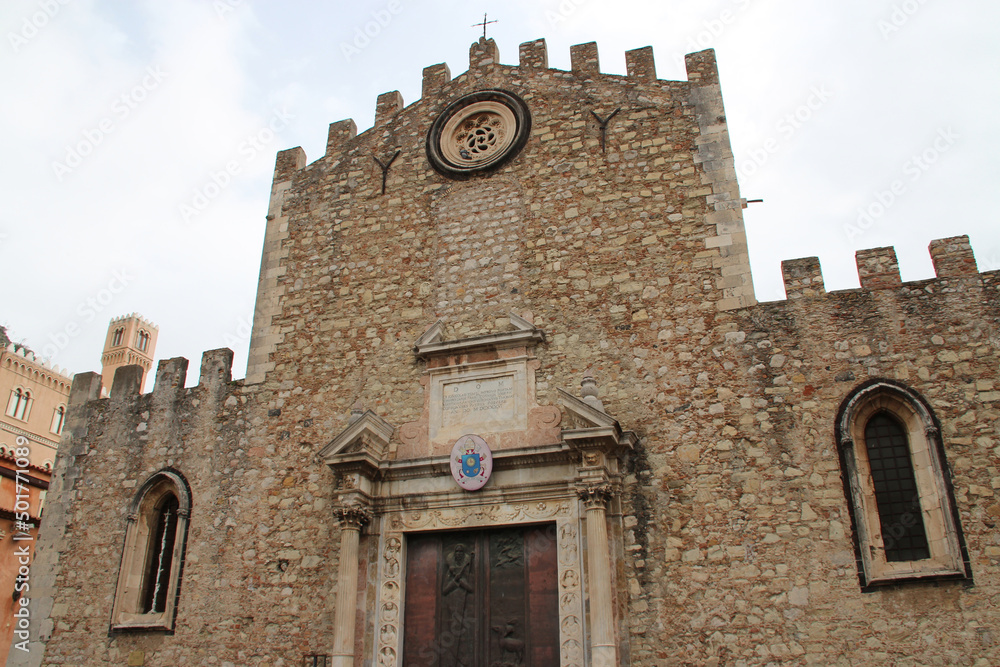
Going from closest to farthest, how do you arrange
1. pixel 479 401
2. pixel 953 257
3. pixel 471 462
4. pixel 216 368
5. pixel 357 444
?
pixel 953 257, pixel 471 462, pixel 357 444, pixel 479 401, pixel 216 368

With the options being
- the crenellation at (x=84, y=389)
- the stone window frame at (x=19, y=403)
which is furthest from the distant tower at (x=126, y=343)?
the crenellation at (x=84, y=389)

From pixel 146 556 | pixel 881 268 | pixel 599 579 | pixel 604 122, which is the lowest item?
pixel 599 579

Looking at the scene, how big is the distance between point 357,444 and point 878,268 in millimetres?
6689

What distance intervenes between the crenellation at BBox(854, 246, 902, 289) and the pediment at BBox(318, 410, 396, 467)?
6.24 meters

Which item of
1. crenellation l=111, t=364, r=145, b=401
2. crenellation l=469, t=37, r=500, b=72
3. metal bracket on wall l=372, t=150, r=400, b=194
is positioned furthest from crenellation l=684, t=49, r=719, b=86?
crenellation l=111, t=364, r=145, b=401

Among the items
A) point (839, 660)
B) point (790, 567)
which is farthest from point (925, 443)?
point (839, 660)

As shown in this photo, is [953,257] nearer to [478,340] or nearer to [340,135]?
[478,340]

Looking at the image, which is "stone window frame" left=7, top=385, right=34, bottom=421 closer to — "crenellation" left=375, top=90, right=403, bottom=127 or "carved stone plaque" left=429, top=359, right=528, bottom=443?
"crenellation" left=375, top=90, right=403, bottom=127

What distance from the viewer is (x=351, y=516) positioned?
29.2ft

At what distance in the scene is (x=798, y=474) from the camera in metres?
7.99

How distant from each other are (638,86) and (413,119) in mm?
3688

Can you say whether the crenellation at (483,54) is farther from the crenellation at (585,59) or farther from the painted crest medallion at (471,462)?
the painted crest medallion at (471,462)

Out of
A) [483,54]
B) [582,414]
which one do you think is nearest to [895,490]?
[582,414]

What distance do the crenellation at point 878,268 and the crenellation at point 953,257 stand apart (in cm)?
42
